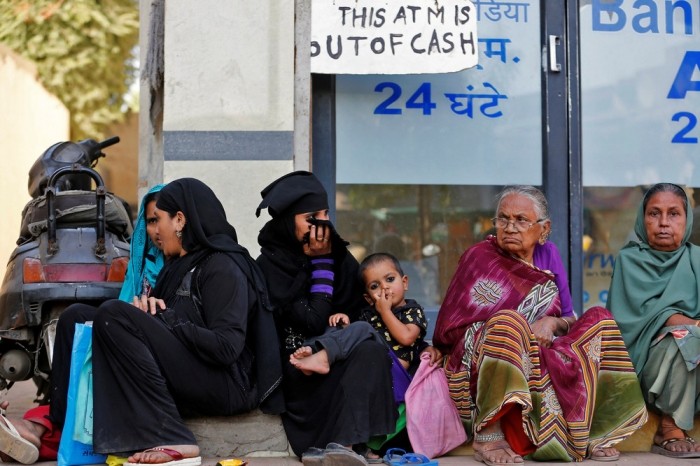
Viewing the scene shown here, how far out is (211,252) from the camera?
444cm

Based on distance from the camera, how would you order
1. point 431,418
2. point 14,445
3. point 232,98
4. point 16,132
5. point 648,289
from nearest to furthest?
point 14,445 < point 431,418 < point 648,289 < point 232,98 < point 16,132

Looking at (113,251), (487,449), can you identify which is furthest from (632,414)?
(113,251)

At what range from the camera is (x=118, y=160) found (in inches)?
652

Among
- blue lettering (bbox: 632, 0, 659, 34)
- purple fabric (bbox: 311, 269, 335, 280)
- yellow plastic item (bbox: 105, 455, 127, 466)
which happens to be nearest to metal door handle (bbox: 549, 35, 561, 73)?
blue lettering (bbox: 632, 0, 659, 34)

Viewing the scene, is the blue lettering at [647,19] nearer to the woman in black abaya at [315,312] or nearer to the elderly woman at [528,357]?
the elderly woman at [528,357]

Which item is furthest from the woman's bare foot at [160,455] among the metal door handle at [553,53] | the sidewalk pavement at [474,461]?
the metal door handle at [553,53]

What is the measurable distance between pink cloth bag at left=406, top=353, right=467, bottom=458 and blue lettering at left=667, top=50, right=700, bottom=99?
2.64 meters

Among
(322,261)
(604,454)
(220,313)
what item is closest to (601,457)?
(604,454)

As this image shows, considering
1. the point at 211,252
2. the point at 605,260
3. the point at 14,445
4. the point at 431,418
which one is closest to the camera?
the point at 14,445

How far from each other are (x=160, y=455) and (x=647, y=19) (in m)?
3.87

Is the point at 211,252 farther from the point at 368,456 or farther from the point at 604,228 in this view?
the point at 604,228

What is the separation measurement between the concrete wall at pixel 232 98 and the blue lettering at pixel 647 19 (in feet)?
6.94

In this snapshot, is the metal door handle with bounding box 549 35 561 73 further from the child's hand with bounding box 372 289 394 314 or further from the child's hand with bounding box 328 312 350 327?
the child's hand with bounding box 328 312 350 327

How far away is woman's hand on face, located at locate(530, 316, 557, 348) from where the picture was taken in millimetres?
4496
